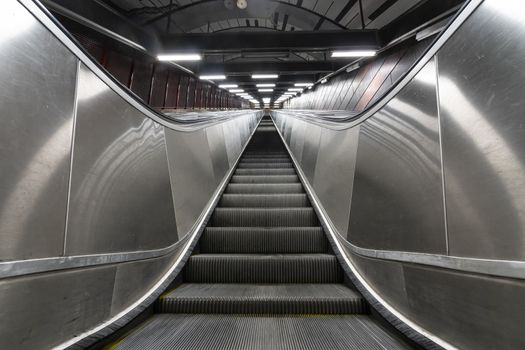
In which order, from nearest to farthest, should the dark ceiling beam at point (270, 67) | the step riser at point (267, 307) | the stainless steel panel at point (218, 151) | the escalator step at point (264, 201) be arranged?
the step riser at point (267, 307)
the escalator step at point (264, 201)
the stainless steel panel at point (218, 151)
the dark ceiling beam at point (270, 67)

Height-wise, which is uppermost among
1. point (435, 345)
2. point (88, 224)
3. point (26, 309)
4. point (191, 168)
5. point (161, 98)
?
point (161, 98)

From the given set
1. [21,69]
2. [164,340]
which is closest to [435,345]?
[164,340]

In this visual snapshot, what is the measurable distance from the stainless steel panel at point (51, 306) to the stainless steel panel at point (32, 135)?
11cm

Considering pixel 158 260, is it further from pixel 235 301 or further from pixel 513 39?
pixel 513 39

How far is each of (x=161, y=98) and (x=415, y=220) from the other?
1047 centimetres

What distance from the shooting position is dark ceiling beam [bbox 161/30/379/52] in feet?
23.3

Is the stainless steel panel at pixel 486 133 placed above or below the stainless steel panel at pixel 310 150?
below

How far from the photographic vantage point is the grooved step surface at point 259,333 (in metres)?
1.30

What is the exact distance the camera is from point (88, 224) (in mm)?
1214

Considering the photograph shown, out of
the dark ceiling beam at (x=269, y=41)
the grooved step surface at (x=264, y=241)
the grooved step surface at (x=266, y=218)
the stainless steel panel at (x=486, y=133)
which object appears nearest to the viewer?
the stainless steel panel at (x=486, y=133)

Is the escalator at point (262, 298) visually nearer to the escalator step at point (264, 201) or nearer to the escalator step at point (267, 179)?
Answer: the escalator step at point (264, 201)

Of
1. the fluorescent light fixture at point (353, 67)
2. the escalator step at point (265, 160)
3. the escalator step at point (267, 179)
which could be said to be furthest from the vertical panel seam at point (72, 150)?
the fluorescent light fixture at point (353, 67)

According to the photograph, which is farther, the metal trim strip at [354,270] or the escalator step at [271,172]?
the escalator step at [271,172]

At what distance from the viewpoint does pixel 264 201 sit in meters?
3.18
